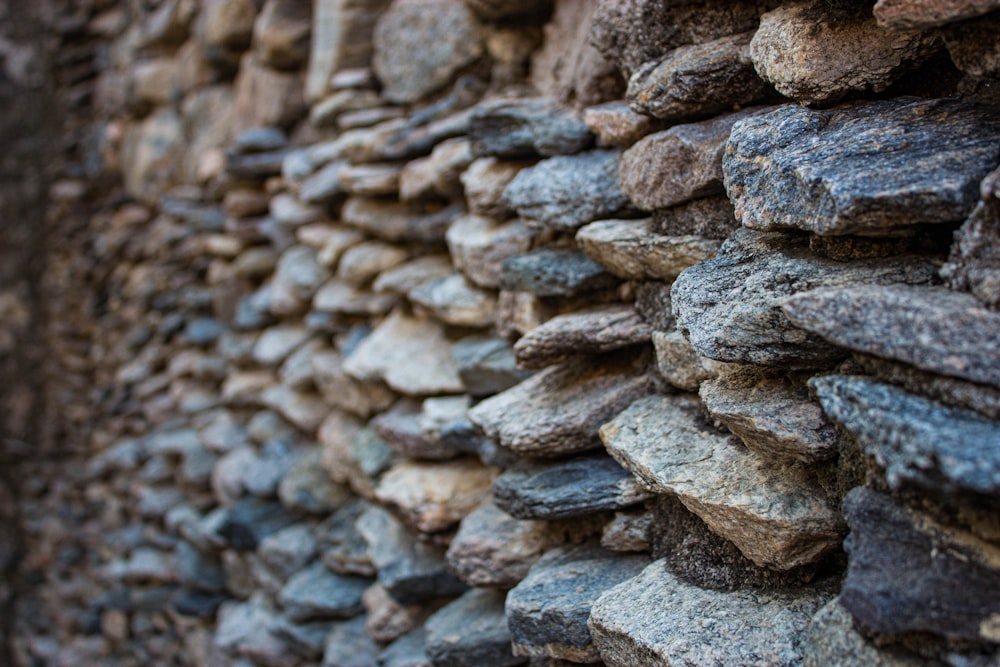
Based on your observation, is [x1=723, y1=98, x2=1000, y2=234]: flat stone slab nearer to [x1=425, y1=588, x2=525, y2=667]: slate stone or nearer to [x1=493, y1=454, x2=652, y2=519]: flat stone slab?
[x1=493, y1=454, x2=652, y2=519]: flat stone slab

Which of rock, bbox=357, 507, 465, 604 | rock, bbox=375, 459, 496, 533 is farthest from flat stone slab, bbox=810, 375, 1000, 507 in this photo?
rock, bbox=357, 507, 465, 604

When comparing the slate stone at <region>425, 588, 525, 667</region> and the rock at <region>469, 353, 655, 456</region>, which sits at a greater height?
the rock at <region>469, 353, 655, 456</region>

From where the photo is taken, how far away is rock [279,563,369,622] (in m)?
2.44

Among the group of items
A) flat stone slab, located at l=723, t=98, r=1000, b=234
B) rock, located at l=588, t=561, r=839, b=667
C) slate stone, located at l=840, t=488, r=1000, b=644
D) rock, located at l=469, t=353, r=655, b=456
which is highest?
flat stone slab, located at l=723, t=98, r=1000, b=234

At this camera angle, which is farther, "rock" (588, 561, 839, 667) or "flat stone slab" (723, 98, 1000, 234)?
"rock" (588, 561, 839, 667)

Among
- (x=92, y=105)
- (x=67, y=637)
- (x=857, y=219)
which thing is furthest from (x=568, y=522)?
(x=92, y=105)

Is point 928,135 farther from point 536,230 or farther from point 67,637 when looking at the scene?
point 67,637

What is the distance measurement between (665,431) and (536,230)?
654mm

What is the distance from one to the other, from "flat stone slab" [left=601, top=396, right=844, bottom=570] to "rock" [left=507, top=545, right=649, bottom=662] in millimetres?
216

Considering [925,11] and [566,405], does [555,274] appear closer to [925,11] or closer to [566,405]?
A: [566,405]

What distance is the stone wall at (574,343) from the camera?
3.04ft

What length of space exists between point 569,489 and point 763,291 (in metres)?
0.58

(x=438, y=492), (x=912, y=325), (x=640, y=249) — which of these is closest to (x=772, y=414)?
(x=912, y=325)

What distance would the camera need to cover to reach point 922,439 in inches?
32.5
